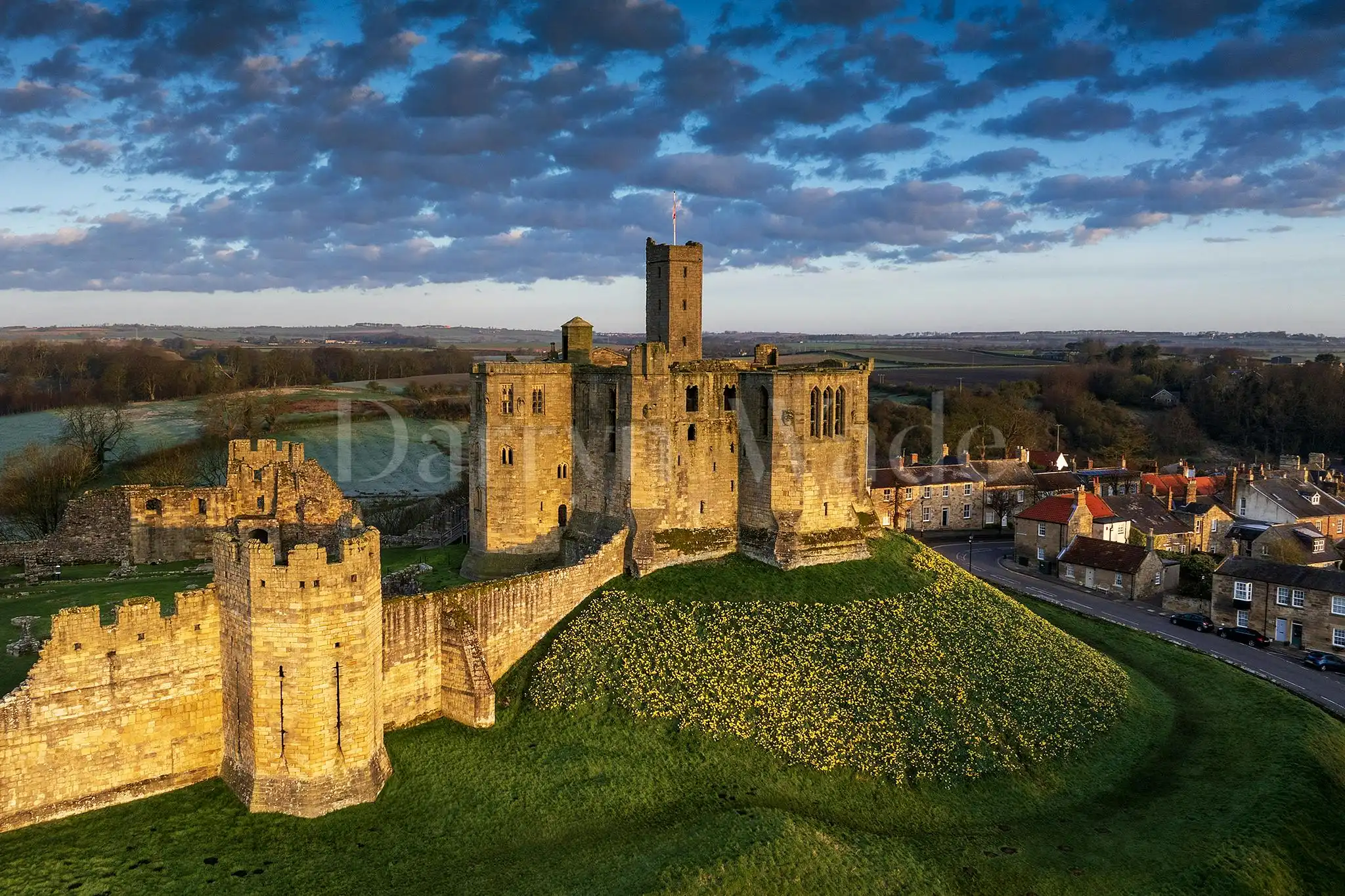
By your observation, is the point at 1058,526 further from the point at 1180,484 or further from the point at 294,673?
the point at 294,673

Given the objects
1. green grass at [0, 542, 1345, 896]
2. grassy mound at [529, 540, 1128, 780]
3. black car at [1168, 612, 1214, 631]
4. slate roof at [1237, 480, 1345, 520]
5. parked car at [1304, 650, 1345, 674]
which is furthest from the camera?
slate roof at [1237, 480, 1345, 520]

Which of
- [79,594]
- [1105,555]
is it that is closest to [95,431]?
[79,594]

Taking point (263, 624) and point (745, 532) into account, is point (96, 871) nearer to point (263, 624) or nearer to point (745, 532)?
point (263, 624)

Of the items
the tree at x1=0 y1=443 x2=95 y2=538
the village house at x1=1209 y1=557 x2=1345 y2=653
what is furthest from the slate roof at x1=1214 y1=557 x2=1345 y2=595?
the tree at x1=0 y1=443 x2=95 y2=538

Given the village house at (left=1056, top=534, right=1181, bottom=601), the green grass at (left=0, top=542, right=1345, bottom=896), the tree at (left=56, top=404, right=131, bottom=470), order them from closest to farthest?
the green grass at (left=0, top=542, right=1345, bottom=896)
the village house at (left=1056, top=534, right=1181, bottom=601)
the tree at (left=56, top=404, right=131, bottom=470)

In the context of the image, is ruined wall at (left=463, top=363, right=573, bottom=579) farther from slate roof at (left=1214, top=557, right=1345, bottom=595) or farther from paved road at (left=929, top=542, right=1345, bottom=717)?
slate roof at (left=1214, top=557, right=1345, bottom=595)

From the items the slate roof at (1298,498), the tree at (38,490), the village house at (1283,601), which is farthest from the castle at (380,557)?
the slate roof at (1298,498)

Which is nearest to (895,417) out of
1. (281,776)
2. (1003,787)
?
(1003,787)
